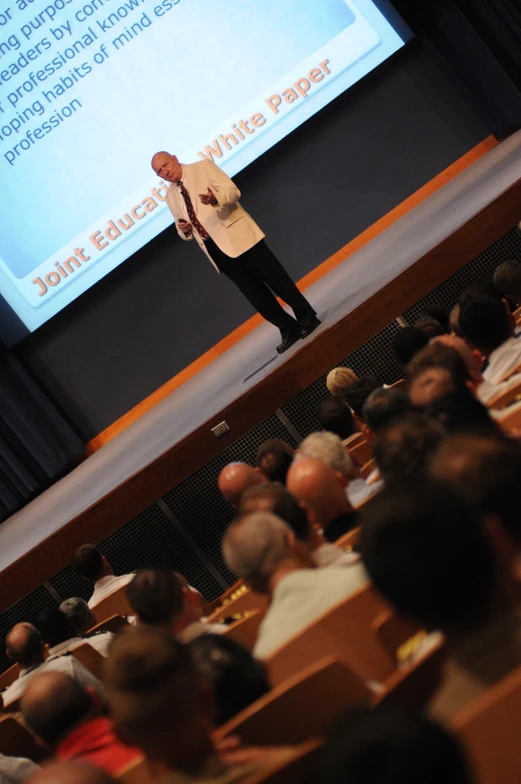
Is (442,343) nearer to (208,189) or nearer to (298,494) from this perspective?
(298,494)

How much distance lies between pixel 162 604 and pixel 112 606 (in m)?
1.79

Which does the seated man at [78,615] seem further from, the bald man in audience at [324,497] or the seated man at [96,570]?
the bald man in audience at [324,497]

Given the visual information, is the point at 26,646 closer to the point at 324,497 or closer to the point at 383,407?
the point at 324,497

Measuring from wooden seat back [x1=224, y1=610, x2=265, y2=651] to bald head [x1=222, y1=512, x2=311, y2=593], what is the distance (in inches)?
11.7

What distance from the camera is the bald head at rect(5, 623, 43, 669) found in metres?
2.88

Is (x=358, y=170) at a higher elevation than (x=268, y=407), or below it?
higher

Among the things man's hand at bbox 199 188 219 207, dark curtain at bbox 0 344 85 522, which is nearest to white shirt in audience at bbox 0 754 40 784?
man's hand at bbox 199 188 219 207

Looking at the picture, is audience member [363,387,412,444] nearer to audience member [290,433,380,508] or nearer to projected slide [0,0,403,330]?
audience member [290,433,380,508]

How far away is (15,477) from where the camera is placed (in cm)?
686

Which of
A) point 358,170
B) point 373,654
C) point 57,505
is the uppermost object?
point 358,170

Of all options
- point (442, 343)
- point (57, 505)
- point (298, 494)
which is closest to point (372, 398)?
point (442, 343)

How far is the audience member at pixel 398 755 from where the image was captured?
74 cm

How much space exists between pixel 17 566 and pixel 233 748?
3.33 m

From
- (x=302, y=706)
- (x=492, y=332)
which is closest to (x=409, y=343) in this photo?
(x=492, y=332)
